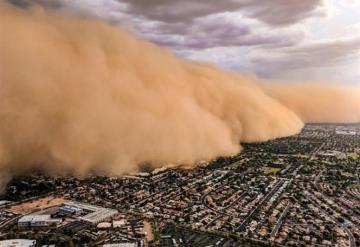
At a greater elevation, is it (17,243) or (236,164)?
(236,164)

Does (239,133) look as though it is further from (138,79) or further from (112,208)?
(112,208)

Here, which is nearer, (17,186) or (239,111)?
(17,186)

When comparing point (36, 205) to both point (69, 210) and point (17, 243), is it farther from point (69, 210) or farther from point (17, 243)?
point (17, 243)

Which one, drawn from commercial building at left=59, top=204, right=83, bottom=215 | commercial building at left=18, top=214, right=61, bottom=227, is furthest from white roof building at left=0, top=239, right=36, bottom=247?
commercial building at left=59, top=204, right=83, bottom=215


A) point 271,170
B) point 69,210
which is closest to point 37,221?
point 69,210

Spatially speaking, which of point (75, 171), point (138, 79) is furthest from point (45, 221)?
point (138, 79)

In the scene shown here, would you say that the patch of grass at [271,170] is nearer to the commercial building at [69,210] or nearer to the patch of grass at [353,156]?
the patch of grass at [353,156]
